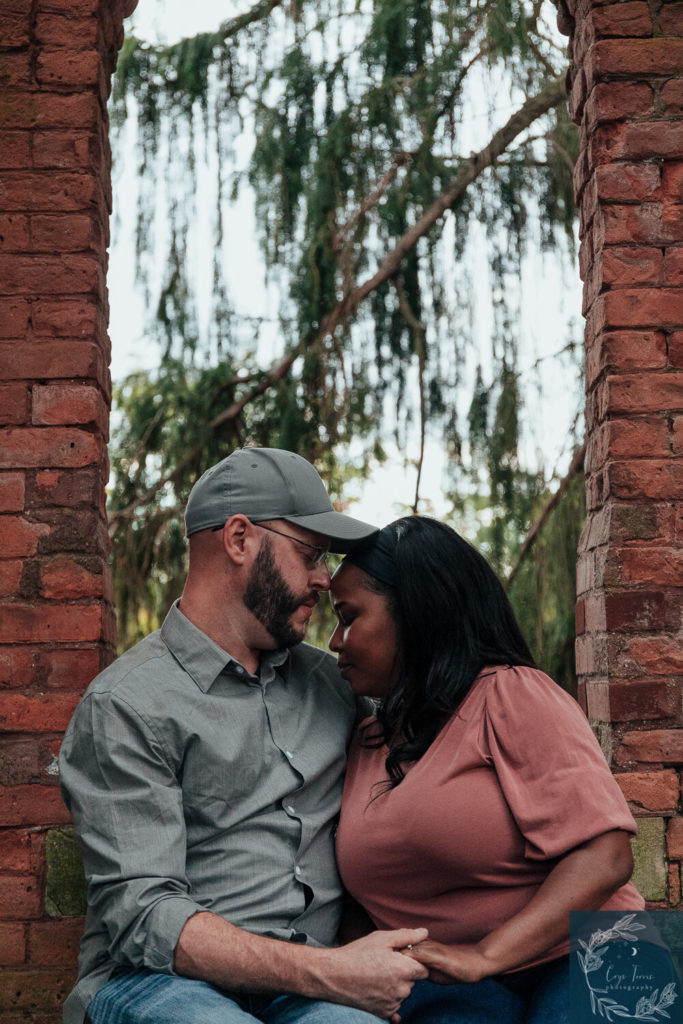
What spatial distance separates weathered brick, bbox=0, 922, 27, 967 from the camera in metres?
2.26

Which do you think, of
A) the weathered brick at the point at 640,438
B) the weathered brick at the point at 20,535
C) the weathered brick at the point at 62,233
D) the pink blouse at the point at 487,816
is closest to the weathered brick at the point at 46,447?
the weathered brick at the point at 20,535

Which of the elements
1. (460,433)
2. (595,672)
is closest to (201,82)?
(460,433)

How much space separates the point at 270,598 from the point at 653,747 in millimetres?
1010

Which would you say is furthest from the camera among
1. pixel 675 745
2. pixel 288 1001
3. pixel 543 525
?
pixel 543 525

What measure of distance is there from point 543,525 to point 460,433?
0.58 meters

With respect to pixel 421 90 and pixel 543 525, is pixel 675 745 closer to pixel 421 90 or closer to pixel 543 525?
pixel 543 525

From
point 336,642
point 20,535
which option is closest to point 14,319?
point 20,535

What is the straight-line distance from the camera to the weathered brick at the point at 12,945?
2258mm

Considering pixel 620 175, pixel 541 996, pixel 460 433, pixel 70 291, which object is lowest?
pixel 541 996

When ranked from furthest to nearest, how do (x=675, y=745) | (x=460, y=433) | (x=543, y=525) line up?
(x=460, y=433), (x=543, y=525), (x=675, y=745)

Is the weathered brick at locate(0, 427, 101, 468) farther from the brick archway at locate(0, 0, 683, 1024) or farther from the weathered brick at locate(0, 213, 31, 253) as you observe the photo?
the weathered brick at locate(0, 213, 31, 253)

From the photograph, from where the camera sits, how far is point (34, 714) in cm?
230

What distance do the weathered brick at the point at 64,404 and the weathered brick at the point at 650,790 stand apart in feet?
4.83

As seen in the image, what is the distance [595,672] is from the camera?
2.49 metres
